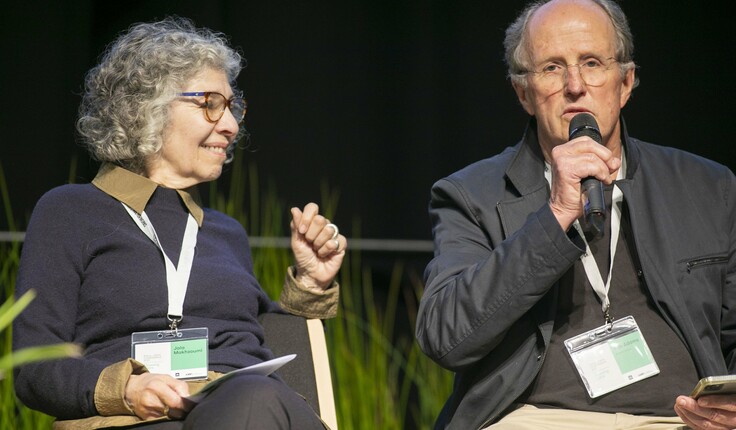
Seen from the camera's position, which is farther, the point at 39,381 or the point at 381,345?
the point at 381,345

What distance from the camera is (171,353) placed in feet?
6.79

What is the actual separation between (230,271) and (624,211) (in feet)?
3.09

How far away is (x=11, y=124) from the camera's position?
11.7ft

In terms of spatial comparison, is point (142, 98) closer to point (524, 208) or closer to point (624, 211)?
point (524, 208)

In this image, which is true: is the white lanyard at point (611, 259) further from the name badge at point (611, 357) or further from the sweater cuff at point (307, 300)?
the sweater cuff at point (307, 300)

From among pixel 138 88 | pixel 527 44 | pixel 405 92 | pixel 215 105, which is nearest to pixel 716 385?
pixel 527 44

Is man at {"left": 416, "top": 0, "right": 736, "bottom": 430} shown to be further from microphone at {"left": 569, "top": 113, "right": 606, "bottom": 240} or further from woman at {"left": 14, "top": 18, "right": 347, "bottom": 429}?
woman at {"left": 14, "top": 18, "right": 347, "bottom": 429}

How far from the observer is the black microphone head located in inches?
79.9

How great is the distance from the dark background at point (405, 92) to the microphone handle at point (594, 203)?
6.66 ft

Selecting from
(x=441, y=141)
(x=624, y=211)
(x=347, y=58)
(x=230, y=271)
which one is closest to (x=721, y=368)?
(x=624, y=211)

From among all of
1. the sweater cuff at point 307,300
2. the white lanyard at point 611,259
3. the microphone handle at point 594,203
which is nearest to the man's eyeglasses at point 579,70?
the white lanyard at point 611,259

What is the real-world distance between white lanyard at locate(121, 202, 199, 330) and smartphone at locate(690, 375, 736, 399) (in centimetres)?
109

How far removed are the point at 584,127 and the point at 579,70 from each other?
27 centimetres

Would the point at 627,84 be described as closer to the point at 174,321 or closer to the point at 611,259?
the point at 611,259
